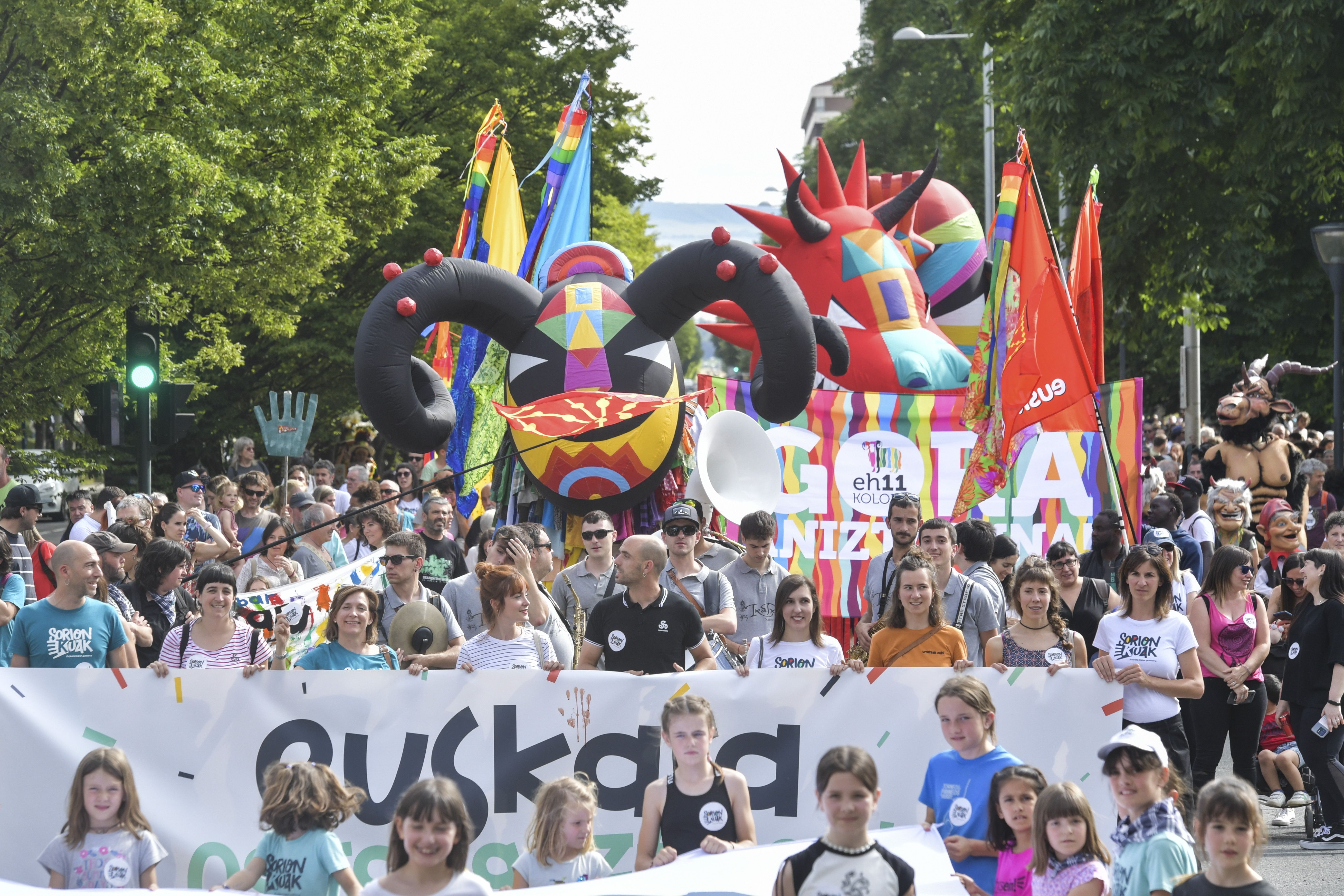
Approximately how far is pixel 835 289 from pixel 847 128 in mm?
34111

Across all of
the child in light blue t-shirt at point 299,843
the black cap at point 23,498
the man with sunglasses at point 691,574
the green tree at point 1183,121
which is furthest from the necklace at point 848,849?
the green tree at point 1183,121

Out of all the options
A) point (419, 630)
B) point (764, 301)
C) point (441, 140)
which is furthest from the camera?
point (441, 140)

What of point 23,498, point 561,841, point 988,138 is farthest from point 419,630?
point 988,138

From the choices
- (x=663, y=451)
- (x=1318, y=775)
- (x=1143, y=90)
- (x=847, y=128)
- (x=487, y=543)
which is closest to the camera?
(x=1318, y=775)

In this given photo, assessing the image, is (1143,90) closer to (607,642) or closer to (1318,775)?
(1318,775)

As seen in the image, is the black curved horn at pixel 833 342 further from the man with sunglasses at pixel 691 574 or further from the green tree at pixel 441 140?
the green tree at pixel 441 140

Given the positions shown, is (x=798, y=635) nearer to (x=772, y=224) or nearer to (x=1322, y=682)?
(x=1322, y=682)

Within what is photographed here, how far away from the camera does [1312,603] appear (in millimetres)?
7836

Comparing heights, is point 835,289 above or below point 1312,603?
above

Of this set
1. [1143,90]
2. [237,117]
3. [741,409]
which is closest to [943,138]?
[1143,90]

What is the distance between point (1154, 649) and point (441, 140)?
23.2 m

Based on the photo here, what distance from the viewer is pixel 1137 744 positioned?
484 centimetres

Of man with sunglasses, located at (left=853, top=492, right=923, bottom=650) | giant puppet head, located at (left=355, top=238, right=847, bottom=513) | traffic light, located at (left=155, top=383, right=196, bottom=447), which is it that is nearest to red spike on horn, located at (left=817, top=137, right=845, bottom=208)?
giant puppet head, located at (left=355, top=238, right=847, bottom=513)

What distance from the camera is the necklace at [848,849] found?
430 centimetres
